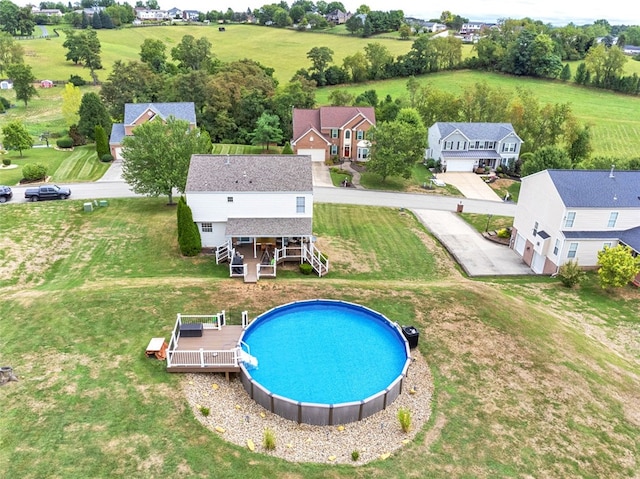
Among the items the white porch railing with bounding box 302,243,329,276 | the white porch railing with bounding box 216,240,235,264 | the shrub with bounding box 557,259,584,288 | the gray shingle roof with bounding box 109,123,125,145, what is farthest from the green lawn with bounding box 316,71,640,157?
the white porch railing with bounding box 216,240,235,264

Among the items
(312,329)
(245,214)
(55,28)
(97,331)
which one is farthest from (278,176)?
(55,28)

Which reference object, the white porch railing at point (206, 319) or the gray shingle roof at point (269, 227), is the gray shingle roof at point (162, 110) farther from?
the white porch railing at point (206, 319)

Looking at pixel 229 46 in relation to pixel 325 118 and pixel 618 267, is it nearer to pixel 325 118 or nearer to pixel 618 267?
pixel 325 118

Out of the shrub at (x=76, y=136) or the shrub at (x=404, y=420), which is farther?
the shrub at (x=76, y=136)

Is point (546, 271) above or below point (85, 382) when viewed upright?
below

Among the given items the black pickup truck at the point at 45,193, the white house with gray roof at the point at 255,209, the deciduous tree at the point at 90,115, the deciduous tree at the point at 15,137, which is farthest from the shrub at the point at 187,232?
the deciduous tree at the point at 90,115

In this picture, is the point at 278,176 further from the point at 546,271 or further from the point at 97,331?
the point at 546,271

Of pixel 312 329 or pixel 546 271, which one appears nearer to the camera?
pixel 312 329
